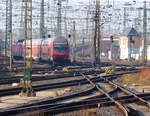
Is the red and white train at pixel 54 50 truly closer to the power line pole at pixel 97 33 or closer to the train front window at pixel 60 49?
the train front window at pixel 60 49

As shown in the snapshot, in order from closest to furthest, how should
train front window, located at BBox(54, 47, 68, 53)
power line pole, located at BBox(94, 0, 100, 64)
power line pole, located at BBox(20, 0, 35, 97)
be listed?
power line pole, located at BBox(20, 0, 35, 97) → power line pole, located at BBox(94, 0, 100, 64) → train front window, located at BBox(54, 47, 68, 53)

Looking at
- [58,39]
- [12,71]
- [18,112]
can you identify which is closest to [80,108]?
[18,112]

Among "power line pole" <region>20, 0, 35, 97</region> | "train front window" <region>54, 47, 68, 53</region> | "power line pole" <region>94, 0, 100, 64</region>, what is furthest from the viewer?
"train front window" <region>54, 47, 68, 53</region>

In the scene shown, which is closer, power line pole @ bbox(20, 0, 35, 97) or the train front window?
power line pole @ bbox(20, 0, 35, 97)

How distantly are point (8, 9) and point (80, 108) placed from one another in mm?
36837

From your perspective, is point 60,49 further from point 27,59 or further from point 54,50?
point 27,59

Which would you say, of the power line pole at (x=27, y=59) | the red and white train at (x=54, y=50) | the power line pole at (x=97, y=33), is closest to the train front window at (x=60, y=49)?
the red and white train at (x=54, y=50)

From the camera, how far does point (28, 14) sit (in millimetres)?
19438

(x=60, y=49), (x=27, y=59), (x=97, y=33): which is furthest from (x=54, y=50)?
(x=27, y=59)

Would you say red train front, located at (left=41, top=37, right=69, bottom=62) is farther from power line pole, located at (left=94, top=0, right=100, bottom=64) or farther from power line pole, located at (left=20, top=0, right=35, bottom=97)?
power line pole, located at (left=20, top=0, right=35, bottom=97)

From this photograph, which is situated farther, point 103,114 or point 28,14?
point 28,14

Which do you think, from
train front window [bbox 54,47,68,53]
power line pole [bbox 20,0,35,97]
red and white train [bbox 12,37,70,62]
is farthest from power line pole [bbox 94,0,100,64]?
power line pole [bbox 20,0,35,97]

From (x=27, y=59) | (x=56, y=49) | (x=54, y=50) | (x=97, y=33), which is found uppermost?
(x=97, y=33)

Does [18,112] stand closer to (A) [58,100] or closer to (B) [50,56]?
(A) [58,100]
